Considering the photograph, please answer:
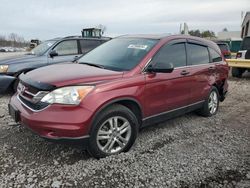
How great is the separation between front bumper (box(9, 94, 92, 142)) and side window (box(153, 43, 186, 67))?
4.98 ft

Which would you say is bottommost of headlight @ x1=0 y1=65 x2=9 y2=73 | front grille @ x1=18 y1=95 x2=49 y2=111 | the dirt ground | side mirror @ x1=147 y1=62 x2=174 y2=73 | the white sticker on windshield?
the dirt ground

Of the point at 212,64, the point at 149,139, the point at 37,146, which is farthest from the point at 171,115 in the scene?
the point at 37,146

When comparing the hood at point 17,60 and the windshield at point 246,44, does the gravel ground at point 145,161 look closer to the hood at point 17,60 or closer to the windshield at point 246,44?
the hood at point 17,60

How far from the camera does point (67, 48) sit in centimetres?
835

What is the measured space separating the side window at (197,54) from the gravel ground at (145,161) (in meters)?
1.25

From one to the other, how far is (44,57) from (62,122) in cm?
481

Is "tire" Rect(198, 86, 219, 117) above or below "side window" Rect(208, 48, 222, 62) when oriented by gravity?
below

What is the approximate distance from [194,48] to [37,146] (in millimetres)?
3242

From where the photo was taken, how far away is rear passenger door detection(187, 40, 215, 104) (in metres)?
5.04

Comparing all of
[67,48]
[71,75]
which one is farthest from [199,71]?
[67,48]

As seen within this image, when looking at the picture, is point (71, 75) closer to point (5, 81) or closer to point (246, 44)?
point (5, 81)

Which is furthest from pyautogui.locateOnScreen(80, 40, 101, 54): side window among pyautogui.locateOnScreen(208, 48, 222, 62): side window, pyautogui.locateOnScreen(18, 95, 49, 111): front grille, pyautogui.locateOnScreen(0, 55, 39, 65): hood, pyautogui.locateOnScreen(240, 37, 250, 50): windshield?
pyautogui.locateOnScreen(240, 37, 250, 50): windshield

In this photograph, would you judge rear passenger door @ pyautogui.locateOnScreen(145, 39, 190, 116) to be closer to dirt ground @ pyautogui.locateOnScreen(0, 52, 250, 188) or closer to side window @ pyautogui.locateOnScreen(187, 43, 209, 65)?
side window @ pyautogui.locateOnScreen(187, 43, 209, 65)

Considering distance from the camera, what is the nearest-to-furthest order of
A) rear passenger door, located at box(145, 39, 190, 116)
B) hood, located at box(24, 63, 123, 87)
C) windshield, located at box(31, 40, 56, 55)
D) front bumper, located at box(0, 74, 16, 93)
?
hood, located at box(24, 63, 123, 87) → rear passenger door, located at box(145, 39, 190, 116) → front bumper, located at box(0, 74, 16, 93) → windshield, located at box(31, 40, 56, 55)
